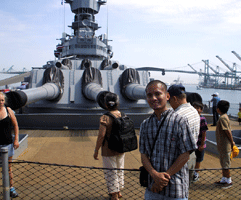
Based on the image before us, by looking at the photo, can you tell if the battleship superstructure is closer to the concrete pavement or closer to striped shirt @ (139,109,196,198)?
the concrete pavement

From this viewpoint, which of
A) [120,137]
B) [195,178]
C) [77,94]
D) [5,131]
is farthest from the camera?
[77,94]

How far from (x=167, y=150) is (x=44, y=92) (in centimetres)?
466

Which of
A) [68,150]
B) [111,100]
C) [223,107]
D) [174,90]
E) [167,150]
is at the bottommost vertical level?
[68,150]

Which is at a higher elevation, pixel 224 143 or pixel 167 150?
pixel 167 150

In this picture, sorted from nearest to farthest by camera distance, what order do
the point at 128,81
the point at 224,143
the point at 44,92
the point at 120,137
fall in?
the point at 120,137
the point at 224,143
the point at 44,92
the point at 128,81

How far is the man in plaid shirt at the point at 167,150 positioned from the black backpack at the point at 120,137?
1.02 m

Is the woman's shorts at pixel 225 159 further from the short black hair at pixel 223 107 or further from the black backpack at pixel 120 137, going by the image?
the black backpack at pixel 120 137

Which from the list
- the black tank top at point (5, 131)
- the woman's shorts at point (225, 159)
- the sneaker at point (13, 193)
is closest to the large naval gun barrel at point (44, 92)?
the black tank top at point (5, 131)

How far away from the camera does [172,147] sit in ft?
5.47

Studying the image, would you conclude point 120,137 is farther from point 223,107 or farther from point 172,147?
point 223,107

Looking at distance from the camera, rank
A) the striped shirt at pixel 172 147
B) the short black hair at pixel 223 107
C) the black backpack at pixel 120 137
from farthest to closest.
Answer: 1. the short black hair at pixel 223 107
2. the black backpack at pixel 120 137
3. the striped shirt at pixel 172 147

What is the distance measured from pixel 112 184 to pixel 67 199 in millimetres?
596

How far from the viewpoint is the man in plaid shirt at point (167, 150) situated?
5.41ft

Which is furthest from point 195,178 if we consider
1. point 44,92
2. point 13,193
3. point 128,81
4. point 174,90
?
point 128,81
